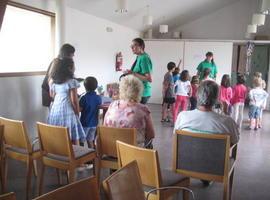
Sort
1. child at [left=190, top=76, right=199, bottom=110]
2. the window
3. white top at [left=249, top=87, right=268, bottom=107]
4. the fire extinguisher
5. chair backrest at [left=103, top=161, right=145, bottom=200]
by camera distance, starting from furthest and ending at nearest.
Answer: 1. the fire extinguisher
2. child at [left=190, top=76, right=199, bottom=110]
3. white top at [left=249, top=87, right=268, bottom=107]
4. the window
5. chair backrest at [left=103, top=161, right=145, bottom=200]

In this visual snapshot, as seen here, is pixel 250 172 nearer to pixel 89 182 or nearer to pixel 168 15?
pixel 89 182

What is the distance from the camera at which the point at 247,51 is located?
31.1 feet

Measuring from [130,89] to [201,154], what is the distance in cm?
82

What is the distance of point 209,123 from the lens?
251 cm

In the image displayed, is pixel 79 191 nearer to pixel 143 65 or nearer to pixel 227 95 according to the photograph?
pixel 143 65

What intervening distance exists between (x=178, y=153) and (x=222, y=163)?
341mm

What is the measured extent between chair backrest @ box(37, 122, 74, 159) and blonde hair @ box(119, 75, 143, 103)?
2.03ft

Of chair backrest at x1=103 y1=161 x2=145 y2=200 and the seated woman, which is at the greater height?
the seated woman

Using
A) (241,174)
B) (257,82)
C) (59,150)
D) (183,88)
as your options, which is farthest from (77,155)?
(257,82)

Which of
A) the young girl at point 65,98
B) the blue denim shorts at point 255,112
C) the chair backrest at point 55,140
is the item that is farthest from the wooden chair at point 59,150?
the blue denim shorts at point 255,112

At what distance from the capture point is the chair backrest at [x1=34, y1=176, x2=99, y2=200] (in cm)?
125

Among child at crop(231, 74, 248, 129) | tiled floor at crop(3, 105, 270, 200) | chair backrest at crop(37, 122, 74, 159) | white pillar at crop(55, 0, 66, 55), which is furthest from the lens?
child at crop(231, 74, 248, 129)

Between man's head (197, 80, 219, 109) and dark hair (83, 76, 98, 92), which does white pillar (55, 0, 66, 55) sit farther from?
man's head (197, 80, 219, 109)

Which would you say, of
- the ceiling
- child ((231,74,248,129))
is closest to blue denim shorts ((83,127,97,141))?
the ceiling
